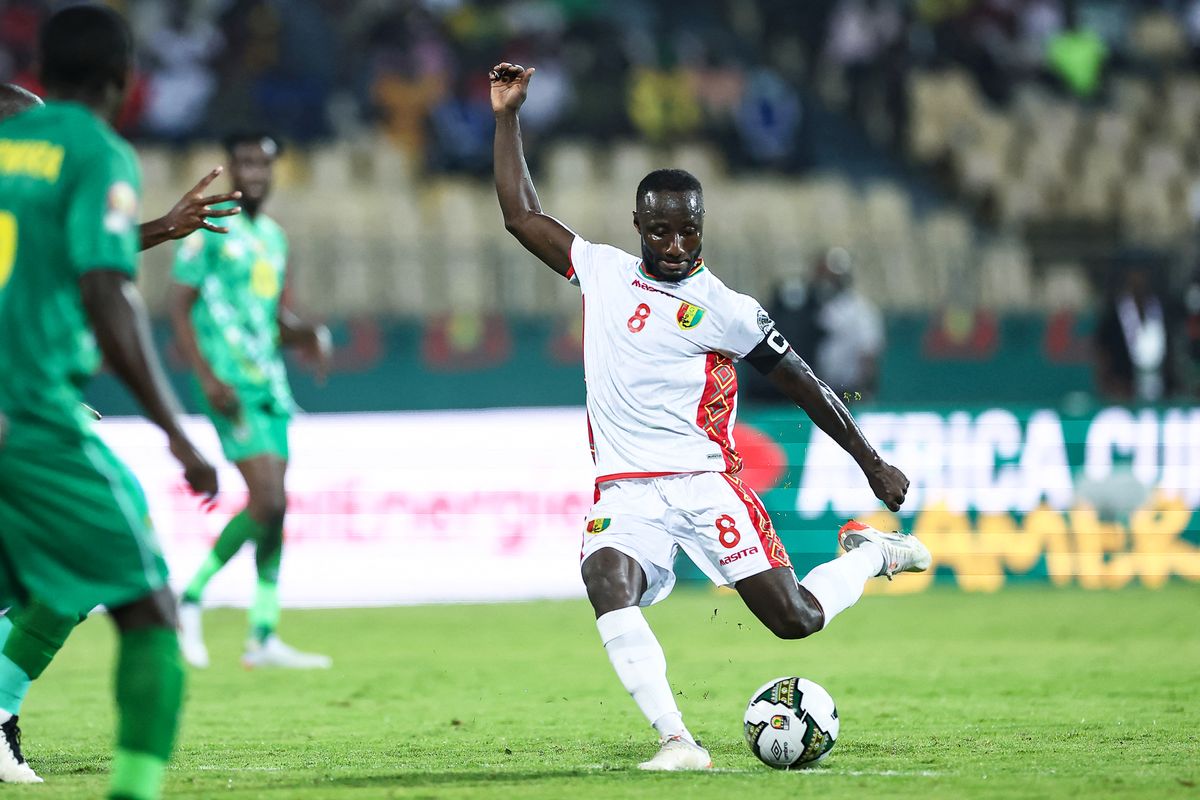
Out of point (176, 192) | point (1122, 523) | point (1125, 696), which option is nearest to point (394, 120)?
point (176, 192)

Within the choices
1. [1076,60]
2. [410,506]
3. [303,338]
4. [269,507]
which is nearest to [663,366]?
[269,507]

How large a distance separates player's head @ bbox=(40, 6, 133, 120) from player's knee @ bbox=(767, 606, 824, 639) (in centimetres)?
309

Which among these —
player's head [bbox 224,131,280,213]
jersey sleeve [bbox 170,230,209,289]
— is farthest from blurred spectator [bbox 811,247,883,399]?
jersey sleeve [bbox 170,230,209,289]

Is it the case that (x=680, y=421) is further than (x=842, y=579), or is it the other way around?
(x=842, y=579)

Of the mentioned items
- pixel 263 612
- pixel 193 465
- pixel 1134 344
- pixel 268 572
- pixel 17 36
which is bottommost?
pixel 263 612

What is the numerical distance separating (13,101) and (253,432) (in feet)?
11.4

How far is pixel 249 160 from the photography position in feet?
31.3

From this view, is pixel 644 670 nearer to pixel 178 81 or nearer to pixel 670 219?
pixel 670 219

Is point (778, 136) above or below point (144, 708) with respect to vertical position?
above

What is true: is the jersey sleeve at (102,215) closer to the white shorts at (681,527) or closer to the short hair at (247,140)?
the white shorts at (681,527)

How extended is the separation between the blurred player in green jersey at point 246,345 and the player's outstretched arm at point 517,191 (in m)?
3.01

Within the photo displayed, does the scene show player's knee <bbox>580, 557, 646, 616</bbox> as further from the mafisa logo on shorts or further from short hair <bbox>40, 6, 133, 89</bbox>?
short hair <bbox>40, 6, 133, 89</bbox>

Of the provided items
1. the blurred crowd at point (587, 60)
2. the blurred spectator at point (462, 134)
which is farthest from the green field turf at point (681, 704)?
the blurred crowd at point (587, 60)

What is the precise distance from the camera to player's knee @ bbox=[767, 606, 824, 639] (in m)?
6.39
